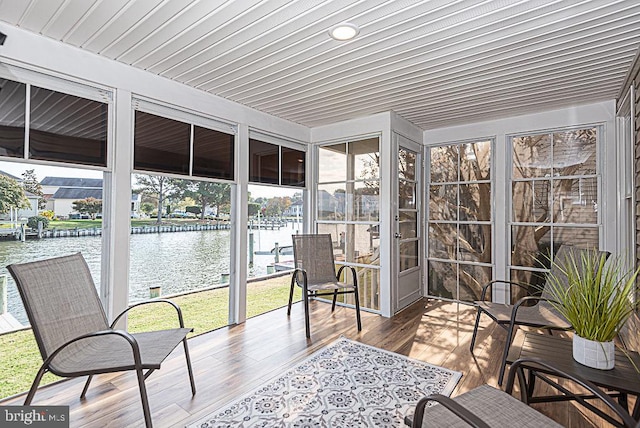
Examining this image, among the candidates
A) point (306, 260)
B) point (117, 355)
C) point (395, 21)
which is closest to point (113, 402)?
point (117, 355)

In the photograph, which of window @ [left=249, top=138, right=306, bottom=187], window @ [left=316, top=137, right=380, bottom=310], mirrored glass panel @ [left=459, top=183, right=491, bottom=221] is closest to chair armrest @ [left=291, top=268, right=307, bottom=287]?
window @ [left=316, top=137, right=380, bottom=310]

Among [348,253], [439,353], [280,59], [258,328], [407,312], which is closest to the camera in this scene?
Result: [280,59]

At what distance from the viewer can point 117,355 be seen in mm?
1901

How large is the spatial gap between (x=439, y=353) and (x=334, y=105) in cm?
Result: 277

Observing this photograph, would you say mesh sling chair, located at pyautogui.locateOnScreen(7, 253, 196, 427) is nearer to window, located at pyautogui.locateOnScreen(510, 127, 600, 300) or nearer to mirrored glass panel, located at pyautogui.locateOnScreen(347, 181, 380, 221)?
mirrored glass panel, located at pyautogui.locateOnScreen(347, 181, 380, 221)

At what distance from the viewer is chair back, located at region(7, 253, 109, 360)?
1776 millimetres

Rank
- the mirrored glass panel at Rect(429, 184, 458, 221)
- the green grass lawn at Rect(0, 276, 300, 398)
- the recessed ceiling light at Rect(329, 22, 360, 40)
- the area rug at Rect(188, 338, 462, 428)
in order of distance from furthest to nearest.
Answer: the mirrored glass panel at Rect(429, 184, 458, 221), the green grass lawn at Rect(0, 276, 300, 398), the recessed ceiling light at Rect(329, 22, 360, 40), the area rug at Rect(188, 338, 462, 428)

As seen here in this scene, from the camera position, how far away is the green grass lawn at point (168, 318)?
90.6 inches

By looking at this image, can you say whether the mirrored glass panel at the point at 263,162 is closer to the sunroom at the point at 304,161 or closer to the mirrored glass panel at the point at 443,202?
the sunroom at the point at 304,161


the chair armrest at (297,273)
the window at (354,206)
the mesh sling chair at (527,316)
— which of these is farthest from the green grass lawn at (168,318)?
the mesh sling chair at (527,316)

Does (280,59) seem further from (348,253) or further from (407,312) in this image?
(407,312)

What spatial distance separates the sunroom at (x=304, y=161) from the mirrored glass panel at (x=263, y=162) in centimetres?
3

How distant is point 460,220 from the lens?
4.56m

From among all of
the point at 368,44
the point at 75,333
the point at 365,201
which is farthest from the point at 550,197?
the point at 75,333
